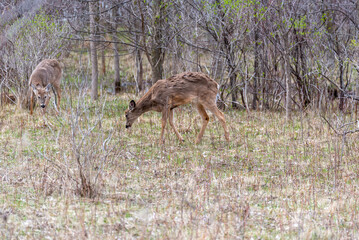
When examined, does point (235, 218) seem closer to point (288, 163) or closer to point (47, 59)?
point (288, 163)

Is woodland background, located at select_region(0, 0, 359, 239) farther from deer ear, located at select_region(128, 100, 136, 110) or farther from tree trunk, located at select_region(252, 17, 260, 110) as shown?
deer ear, located at select_region(128, 100, 136, 110)

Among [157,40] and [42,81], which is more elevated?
[157,40]

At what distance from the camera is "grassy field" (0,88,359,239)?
18.6 ft

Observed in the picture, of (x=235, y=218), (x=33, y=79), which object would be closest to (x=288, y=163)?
(x=235, y=218)

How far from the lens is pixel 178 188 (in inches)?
282

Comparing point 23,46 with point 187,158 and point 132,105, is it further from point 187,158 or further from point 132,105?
point 187,158

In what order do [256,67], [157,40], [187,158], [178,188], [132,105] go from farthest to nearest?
[256,67], [157,40], [132,105], [187,158], [178,188]

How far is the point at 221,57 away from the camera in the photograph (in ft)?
50.5

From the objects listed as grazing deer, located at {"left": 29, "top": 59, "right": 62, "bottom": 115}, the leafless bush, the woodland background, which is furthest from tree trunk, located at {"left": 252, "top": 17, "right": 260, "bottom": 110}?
grazing deer, located at {"left": 29, "top": 59, "right": 62, "bottom": 115}

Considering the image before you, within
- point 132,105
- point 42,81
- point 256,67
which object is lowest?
point 132,105

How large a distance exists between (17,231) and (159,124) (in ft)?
24.4

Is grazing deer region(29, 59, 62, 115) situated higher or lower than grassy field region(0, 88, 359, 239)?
higher

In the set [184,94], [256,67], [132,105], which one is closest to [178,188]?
[184,94]

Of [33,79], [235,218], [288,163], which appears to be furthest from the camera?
[33,79]
